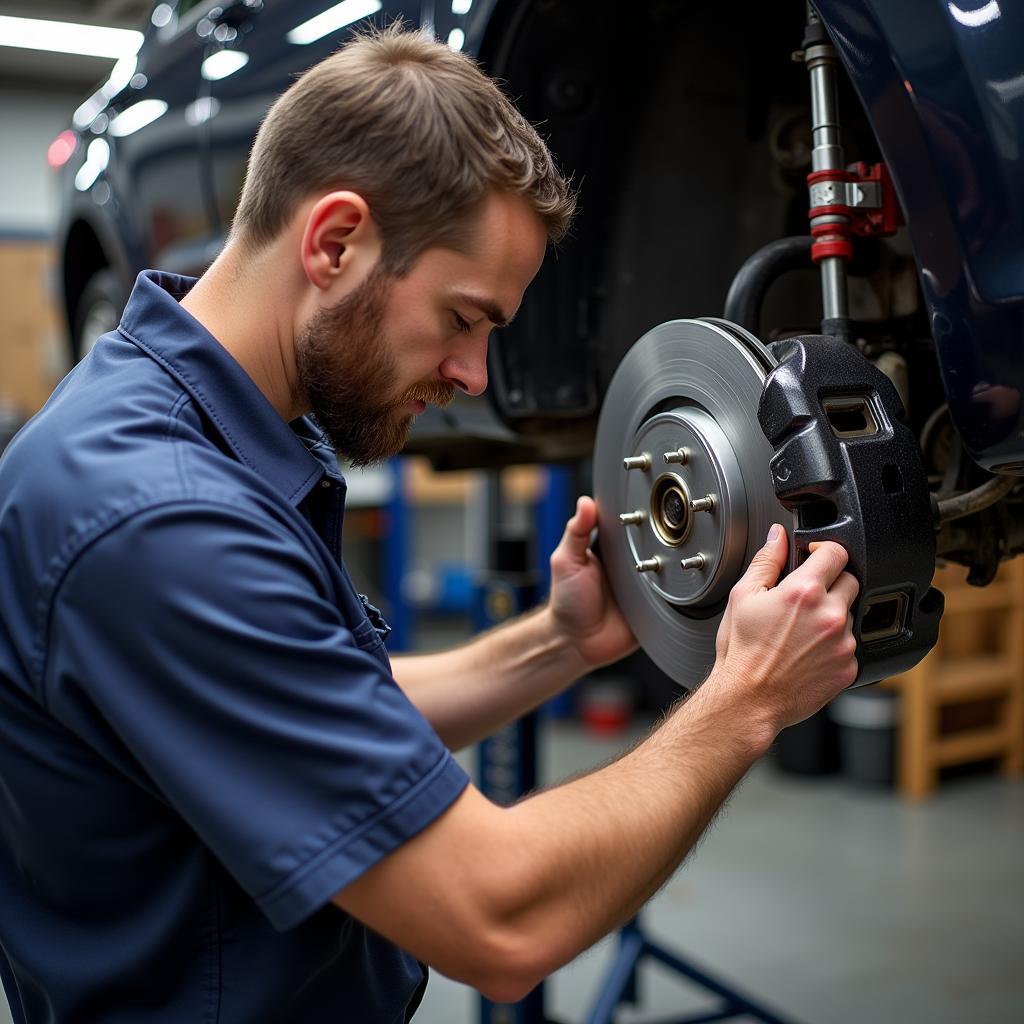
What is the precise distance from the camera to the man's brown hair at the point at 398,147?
0.71 m

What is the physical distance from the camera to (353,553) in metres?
5.18

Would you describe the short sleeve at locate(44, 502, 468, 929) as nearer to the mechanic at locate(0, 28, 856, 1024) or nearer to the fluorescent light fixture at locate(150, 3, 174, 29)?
the mechanic at locate(0, 28, 856, 1024)

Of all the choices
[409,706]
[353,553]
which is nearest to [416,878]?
[409,706]

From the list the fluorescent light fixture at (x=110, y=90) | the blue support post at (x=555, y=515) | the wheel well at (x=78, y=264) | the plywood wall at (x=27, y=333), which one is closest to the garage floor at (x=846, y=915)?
the blue support post at (x=555, y=515)

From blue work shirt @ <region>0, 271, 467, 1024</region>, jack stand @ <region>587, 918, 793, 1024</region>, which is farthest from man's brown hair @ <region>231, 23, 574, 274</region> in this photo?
jack stand @ <region>587, 918, 793, 1024</region>

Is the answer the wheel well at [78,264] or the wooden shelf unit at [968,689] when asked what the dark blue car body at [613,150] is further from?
the wooden shelf unit at [968,689]

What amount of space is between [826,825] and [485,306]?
223 centimetres

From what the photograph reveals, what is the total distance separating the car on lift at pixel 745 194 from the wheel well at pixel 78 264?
573 millimetres

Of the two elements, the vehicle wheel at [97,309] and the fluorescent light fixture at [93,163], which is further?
the vehicle wheel at [97,309]

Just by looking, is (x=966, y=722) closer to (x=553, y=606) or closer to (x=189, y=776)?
(x=553, y=606)

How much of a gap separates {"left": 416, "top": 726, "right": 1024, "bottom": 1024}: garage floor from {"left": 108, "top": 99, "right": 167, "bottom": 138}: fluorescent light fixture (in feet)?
4.06

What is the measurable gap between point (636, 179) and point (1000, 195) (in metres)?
0.56

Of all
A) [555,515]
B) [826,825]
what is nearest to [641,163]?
[826,825]

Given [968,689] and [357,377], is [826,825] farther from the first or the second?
[357,377]
